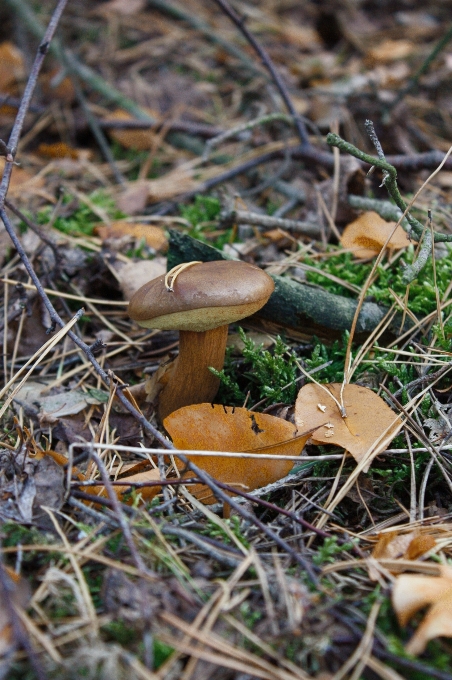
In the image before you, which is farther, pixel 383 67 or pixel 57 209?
pixel 383 67

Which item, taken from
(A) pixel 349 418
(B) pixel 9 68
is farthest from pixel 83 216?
(B) pixel 9 68

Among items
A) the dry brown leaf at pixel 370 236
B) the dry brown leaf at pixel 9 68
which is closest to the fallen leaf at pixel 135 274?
the dry brown leaf at pixel 370 236

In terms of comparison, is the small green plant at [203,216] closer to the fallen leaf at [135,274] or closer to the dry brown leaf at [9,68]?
the fallen leaf at [135,274]

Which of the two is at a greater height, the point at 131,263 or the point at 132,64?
the point at 132,64

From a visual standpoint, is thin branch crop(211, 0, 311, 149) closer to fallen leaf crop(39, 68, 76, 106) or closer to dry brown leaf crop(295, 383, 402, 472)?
fallen leaf crop(39, 68, 76, 106)

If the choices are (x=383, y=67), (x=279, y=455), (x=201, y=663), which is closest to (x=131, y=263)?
(x=279, y=455)

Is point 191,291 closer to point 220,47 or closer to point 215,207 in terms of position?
point 215,207

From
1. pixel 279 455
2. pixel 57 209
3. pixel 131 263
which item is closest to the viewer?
pixel 279 455
